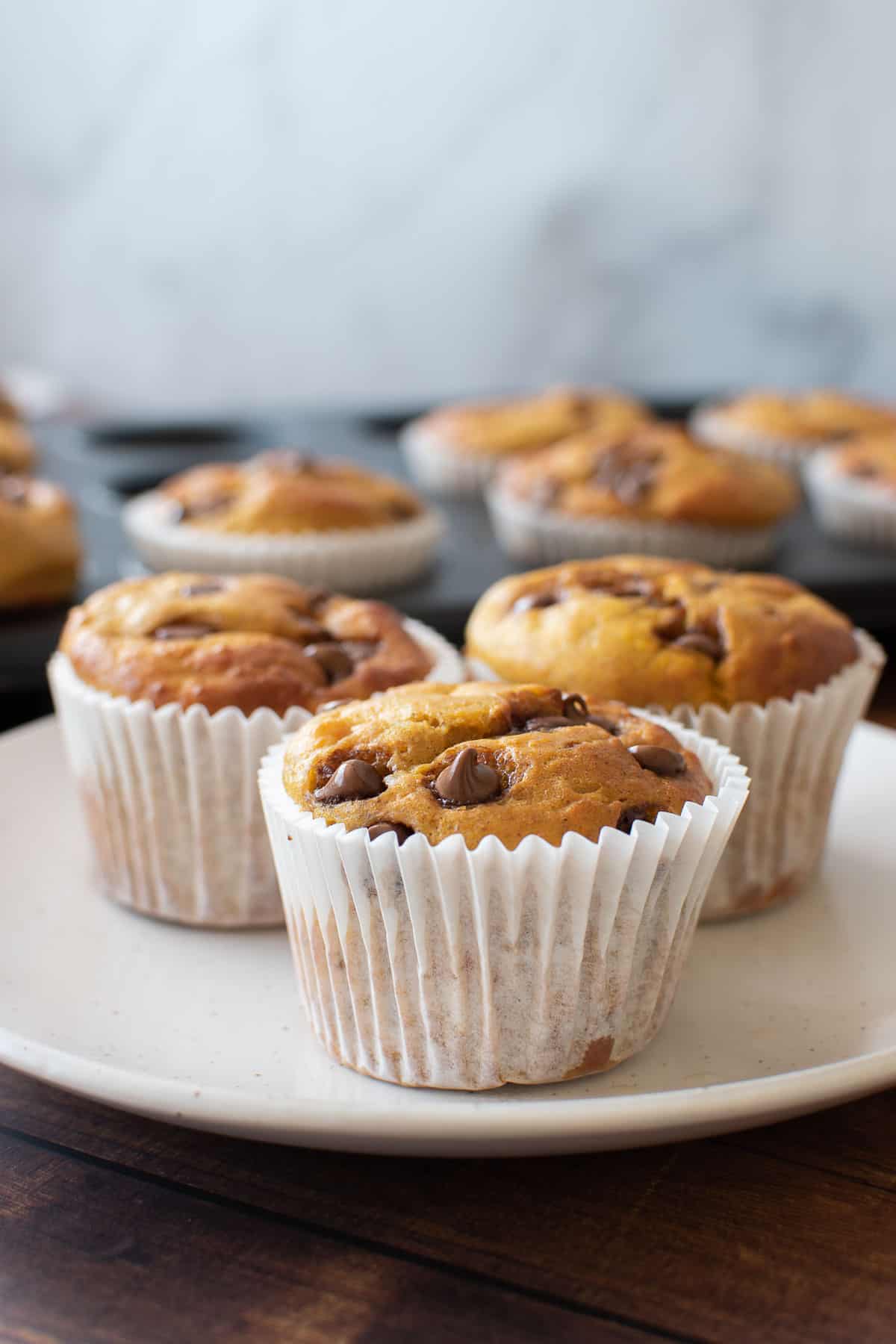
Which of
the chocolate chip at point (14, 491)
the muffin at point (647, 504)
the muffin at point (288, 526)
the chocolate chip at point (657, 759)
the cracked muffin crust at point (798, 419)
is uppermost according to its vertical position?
the chocolate chip at point (657, 759)

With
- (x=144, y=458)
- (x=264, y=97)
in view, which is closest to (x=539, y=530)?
(x=144, y=458)

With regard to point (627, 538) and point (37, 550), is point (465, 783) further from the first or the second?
point (627, 538)

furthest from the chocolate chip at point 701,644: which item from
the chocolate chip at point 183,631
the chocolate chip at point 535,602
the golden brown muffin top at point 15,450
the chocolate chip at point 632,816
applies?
the golden brown muffin top at point 15,450

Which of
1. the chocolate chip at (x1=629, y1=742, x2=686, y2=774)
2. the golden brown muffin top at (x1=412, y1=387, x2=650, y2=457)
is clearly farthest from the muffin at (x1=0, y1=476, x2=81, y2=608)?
the chocolate chip at (x1=629, y1=742, x2=686, y2=774)

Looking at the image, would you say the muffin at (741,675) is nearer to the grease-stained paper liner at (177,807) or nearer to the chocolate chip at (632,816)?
the grease-stained paper liner at (177,807)

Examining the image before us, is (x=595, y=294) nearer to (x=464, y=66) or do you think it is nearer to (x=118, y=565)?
(x=464, y=66)
